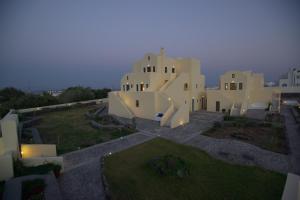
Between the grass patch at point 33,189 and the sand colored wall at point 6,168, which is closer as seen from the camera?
the grass patch at point 33,189

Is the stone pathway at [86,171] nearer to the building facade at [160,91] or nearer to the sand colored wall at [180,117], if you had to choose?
the sand colored wall at [180,117]

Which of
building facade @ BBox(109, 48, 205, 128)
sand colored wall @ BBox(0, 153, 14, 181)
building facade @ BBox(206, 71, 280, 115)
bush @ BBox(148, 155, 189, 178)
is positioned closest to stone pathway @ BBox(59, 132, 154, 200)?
sand colored wall @ BBox(0, 153, 14, 181)

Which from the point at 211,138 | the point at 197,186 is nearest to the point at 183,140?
the point at 211,138

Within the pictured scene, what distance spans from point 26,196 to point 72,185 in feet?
6.66

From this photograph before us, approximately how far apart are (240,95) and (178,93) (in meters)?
9.34

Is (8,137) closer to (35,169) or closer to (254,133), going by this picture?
(35,169)

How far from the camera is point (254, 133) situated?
51.8 ft

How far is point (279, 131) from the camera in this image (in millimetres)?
16094

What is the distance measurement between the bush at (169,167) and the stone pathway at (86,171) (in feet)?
10.1

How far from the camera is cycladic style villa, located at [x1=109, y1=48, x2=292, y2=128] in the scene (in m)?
21.1

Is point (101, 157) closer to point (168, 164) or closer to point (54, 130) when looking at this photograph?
point (168, 164)

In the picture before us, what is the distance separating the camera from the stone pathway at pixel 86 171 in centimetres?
754

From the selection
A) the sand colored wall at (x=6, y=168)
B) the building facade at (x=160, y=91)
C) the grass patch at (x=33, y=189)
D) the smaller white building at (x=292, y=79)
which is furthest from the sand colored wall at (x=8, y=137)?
the smaller white building at (x=292, y=79)

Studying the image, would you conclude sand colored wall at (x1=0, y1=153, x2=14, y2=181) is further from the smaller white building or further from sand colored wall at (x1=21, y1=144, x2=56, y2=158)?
the smaller white building
